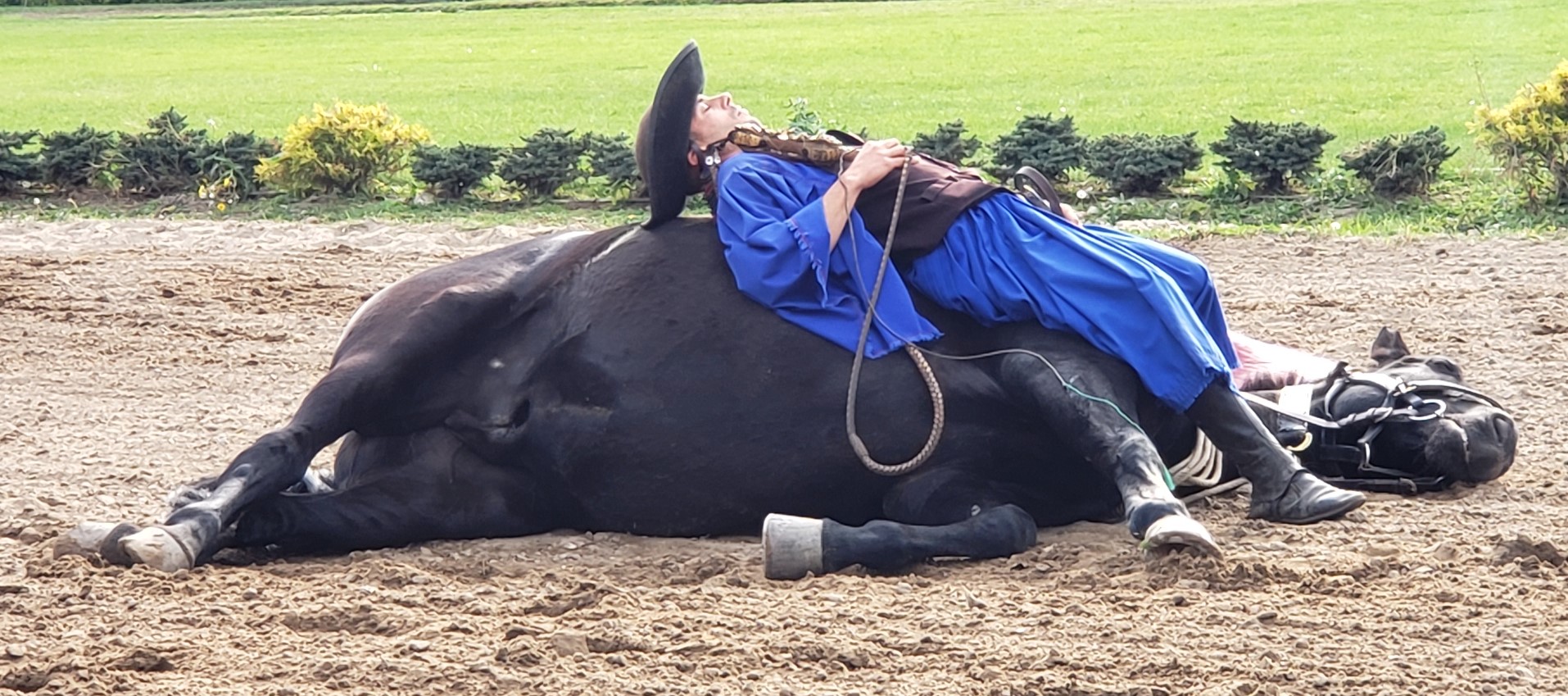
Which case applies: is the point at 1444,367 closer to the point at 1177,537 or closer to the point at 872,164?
the point at 1177,537

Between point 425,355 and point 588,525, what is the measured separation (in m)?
0.61

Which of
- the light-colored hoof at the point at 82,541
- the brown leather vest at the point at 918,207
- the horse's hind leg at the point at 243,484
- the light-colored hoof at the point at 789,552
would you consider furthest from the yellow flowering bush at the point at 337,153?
the light-colored hoof at the point at 789,552

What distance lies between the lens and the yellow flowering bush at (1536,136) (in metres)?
10.8

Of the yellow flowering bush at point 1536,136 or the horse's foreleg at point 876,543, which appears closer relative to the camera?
the horse's foreleg at point 876,543

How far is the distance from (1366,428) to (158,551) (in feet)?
10.2

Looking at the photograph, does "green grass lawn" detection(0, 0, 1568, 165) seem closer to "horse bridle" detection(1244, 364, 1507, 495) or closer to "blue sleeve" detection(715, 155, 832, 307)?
"horse bridle" detection(1244, 364, 1507, 495)

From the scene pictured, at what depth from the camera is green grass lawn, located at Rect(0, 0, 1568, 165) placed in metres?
19.4

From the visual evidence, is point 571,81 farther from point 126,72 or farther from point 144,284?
point 144,284

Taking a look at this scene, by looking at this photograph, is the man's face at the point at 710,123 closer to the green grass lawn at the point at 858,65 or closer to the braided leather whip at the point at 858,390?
the braided leather whip at the point at 858,390

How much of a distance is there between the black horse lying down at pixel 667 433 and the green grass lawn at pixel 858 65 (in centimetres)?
975

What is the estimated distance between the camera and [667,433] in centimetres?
457

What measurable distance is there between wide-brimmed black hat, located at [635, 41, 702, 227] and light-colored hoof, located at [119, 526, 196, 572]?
1433 millimetres

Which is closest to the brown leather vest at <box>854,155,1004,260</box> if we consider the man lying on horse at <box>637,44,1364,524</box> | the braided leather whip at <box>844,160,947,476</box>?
the man lying on horse at <box>637,44,1364,524</box>

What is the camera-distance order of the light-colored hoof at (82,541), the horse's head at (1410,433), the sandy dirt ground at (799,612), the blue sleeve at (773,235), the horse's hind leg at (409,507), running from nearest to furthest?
the sandy dirt ground at (799,612) → the light-colored hoof at (82,541) → the blue sleeve at (773,235) → the horse's hind leg at (409,507) → the horse's head at (1410,433)
